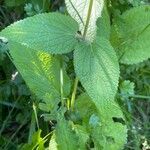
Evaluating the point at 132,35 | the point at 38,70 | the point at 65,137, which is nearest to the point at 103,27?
the point at 132,35

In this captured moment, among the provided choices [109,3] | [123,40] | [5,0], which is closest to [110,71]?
[123,40]

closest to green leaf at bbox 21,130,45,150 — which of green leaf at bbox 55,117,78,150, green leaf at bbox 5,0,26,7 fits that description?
green leaf at bbox 55,117,78,150

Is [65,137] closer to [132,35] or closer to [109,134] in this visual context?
[109,134]

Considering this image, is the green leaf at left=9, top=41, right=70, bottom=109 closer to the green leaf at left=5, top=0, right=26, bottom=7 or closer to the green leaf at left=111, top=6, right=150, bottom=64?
the green leaf at left=111, top=6, right=150, bottom=64

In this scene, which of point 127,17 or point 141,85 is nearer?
point 127,17

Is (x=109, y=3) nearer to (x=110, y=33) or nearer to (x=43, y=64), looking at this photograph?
(x=110, y=33)
